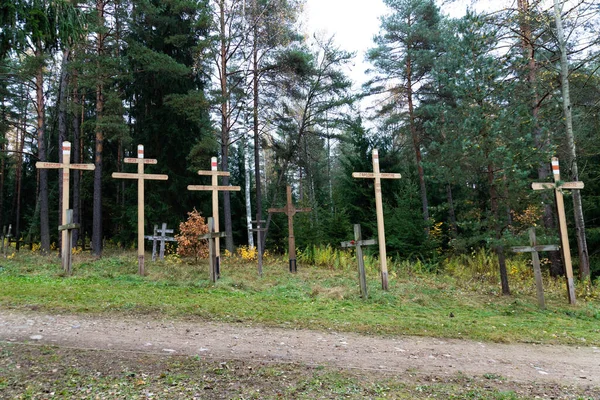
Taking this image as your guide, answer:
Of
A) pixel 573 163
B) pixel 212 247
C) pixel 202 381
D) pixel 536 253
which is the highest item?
pixel 573 163

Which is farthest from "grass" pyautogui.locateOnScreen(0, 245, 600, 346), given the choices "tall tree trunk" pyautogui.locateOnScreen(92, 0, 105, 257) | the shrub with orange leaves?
"tall tree trunk" pyautogui.locateOnScreen(92, 0, 105, 257)

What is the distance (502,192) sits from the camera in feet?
32.8

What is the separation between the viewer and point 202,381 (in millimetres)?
3717

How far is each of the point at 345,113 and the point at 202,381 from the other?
16500 mm

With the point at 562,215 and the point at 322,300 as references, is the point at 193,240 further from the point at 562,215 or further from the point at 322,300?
the point at 562,215

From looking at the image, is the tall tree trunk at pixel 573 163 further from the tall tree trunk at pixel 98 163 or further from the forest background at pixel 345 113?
the tall tree trunk at pixel 98 163

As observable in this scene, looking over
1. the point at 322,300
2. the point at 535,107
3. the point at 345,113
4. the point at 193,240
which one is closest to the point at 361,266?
the point at 322,300

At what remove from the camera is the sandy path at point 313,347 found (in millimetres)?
4559

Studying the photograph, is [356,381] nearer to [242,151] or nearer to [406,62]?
[406,62]

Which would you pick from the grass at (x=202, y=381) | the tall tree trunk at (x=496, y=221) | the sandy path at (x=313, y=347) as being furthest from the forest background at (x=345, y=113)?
the grass at (x=202, y=381)

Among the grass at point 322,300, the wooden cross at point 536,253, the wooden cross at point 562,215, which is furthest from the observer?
the wooden cross at point 562,215

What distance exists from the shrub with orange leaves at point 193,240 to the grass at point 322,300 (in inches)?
55.6

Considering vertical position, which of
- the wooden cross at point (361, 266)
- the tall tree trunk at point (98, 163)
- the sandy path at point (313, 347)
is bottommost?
the sandy path at point (313, 347)

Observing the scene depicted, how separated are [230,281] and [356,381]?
253 inches
